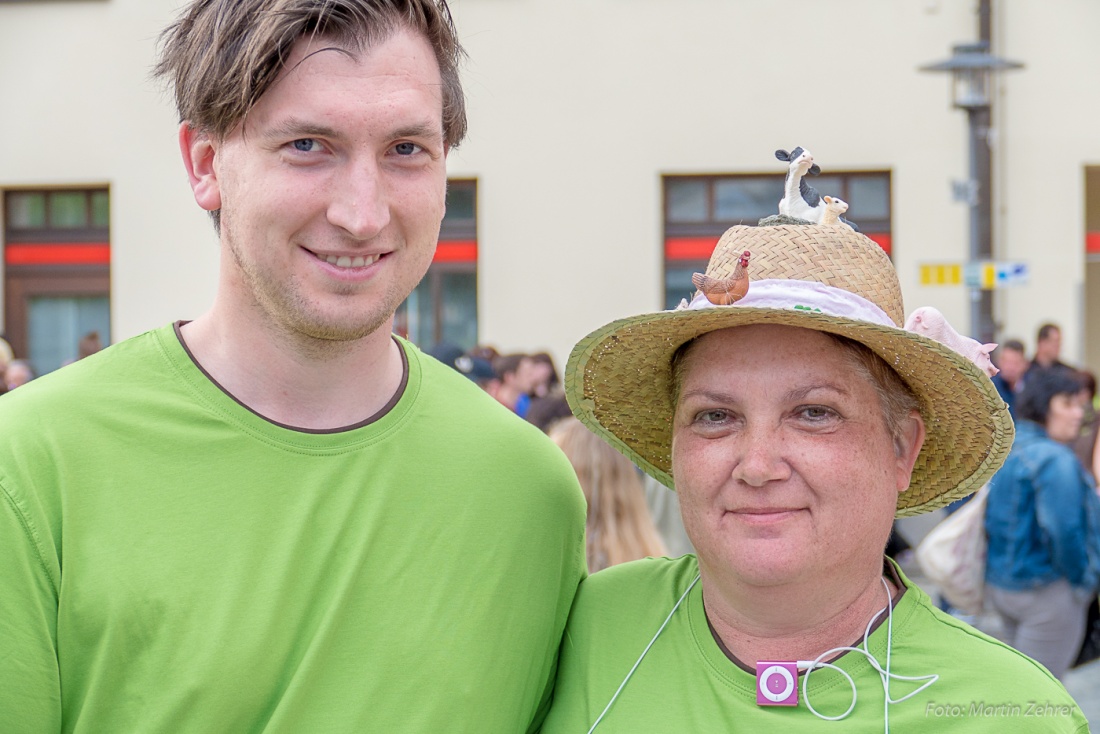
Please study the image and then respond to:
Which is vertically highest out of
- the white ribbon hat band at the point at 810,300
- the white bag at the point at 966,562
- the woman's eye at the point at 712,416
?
the white ribbon hat band at the point at 810,300

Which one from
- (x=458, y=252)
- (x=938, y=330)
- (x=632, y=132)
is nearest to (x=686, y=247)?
(x=632, y=132)

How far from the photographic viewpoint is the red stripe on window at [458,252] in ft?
46.5

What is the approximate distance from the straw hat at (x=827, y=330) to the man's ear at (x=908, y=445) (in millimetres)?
33

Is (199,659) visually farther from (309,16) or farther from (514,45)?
(514,45)

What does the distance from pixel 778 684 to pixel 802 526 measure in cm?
25

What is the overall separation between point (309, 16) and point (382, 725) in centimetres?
116

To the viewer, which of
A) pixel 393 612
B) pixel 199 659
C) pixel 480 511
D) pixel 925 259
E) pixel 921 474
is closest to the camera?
pixel 199 659

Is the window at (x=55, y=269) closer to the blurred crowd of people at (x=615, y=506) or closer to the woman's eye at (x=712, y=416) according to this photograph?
the blurred crowd of people at (x=615, y=506)

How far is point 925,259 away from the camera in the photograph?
13250 mm

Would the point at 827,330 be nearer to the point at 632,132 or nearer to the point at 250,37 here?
the point at 250,37

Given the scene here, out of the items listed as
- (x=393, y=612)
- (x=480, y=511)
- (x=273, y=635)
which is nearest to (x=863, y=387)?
(x=480, y=511)

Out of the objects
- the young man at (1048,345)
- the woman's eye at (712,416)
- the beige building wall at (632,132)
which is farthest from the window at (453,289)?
the woman's eye at (712,416)

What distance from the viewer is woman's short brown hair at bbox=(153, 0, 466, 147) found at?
218cm

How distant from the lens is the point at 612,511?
5027 millimetres
